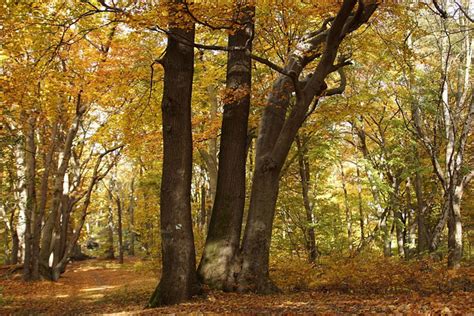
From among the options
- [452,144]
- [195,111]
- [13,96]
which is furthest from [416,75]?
[13,96]

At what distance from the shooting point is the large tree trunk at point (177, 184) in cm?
702

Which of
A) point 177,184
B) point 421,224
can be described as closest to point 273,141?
point 177,184

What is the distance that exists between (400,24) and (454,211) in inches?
205

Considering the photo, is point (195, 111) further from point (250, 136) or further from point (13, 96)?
point (13, 96)

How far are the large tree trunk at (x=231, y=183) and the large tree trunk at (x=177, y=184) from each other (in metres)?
0.56

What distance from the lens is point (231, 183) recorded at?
818cm

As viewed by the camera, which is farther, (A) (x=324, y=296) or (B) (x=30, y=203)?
(B) (x=30, y=203)

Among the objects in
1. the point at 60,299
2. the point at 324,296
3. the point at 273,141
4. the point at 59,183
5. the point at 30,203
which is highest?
the point at 273,141

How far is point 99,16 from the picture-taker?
1382 cm

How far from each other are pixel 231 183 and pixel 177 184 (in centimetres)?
133

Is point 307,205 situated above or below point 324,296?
above

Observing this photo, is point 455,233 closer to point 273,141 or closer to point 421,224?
point 421,224

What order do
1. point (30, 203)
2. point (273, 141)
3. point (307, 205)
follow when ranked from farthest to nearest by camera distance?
point (30, 203), point (307, 205), point (273, 141)

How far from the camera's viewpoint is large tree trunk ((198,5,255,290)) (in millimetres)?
7734
